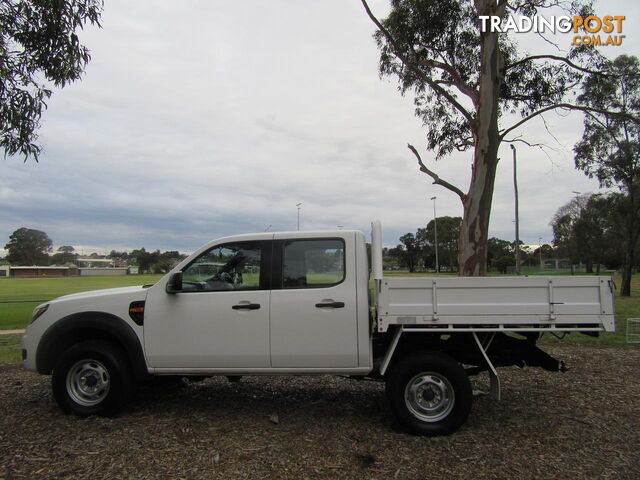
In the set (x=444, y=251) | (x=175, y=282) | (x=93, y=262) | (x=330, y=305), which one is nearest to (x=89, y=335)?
(x=175, y=282)

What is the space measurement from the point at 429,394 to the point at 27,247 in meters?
145

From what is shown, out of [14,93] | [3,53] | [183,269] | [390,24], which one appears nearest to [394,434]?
[183,269]

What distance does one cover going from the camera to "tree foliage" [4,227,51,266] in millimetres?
128250

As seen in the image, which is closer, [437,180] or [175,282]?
[175,282]

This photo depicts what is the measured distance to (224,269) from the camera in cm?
536

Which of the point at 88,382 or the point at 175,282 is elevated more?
the point at 175,282

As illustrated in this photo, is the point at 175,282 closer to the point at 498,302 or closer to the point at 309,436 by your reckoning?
the point at 309,436

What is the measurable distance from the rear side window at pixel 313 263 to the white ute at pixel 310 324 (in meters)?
0.01

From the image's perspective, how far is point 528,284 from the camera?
479 centimetres

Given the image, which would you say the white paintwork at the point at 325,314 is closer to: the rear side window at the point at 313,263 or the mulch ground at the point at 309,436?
the rear side window at the point at 313,263

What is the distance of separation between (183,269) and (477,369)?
10.6 ft

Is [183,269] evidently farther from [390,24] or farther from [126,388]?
[390,24]

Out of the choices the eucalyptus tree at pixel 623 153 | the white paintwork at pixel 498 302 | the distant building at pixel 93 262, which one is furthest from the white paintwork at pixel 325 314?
the distant building at pixel 93 262

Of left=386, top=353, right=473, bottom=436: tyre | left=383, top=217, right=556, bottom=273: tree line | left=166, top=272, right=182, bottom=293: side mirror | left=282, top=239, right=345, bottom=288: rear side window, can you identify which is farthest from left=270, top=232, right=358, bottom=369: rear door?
left=383, top=217, right=556, bottom=273: tree line
